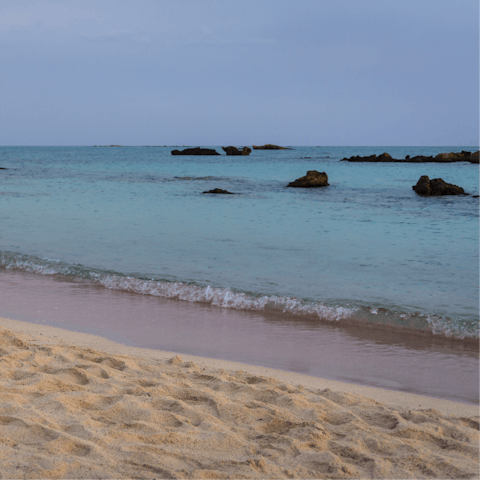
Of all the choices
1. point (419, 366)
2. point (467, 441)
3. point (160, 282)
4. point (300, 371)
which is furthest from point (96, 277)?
point (467, 441)

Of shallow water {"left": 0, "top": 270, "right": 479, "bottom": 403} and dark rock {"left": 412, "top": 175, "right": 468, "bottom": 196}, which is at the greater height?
dark rock {"left": 412, "top": 175, "right": 468, "bottom": 196}

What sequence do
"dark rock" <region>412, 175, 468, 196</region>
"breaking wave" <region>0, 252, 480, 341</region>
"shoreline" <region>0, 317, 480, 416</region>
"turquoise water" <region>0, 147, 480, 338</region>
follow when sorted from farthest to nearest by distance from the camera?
"dark rock" <region>412, 175, 468, 196</region>
"turquoise water" <region>0, 147, 480, 338</region>
"breaking wave" <region>0, 252, 480, 341</region>
"shoreline" <region>0, 317, 480, 416</region>

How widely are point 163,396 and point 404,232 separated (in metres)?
11.9

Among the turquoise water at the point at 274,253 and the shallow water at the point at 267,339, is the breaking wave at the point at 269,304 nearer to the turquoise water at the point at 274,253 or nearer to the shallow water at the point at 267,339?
the turquoise water at the point at 274,253

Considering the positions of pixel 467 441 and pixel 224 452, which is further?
pixel 467 441

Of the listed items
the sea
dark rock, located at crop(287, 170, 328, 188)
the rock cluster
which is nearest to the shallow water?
the sea

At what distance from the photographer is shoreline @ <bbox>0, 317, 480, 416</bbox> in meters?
4.16

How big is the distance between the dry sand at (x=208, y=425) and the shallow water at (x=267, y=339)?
43 centimetres

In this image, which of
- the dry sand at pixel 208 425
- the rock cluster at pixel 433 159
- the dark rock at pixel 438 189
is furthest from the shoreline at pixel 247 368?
the rock cluster at pixel 433 159

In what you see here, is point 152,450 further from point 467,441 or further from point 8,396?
point 467,441

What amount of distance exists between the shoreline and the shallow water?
6.0 inches

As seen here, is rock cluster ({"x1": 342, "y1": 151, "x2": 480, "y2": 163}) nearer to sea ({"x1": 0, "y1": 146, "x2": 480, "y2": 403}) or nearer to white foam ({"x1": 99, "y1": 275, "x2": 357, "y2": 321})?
sea ({"x1": 0, "y1": 146, "x2": 480, "y2": 403})

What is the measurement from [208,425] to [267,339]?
8.70 feet

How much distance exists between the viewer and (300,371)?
488 centimetres
